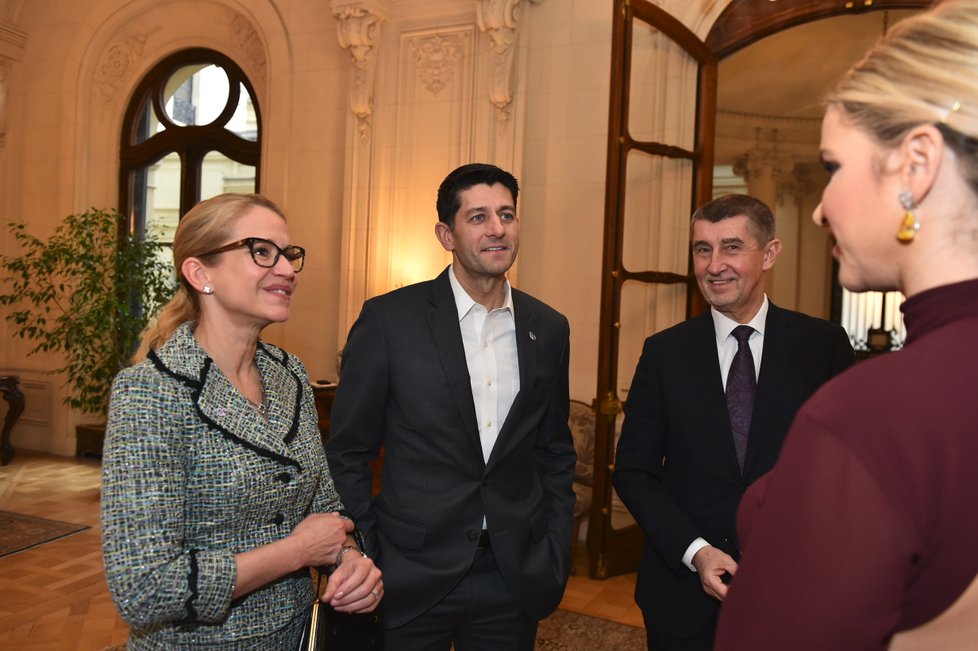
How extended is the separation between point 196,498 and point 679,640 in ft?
4.39

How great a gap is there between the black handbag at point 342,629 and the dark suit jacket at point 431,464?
0.30 metres

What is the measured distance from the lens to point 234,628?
68.2 inches

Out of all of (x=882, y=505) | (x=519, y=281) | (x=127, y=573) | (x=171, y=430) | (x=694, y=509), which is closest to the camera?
(x=882, y=505)

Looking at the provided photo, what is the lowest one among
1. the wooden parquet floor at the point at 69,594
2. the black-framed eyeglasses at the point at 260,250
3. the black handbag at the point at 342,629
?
the wooden parquet floor at the point at 69,594

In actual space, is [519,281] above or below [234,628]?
above

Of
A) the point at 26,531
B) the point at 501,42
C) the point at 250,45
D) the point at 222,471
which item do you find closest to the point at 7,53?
the point at 250,45

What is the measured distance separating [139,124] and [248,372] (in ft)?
25.5

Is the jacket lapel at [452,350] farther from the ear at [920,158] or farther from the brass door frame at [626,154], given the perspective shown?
the brass door frame at [626,154]

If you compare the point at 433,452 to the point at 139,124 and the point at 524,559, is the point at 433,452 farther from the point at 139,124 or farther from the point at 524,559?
the point at 139,124

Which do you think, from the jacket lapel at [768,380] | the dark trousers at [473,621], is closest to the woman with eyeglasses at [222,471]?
the dark trousers at [473,621]

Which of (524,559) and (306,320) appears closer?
(524,559)

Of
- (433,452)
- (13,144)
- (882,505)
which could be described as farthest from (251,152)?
(882,505)

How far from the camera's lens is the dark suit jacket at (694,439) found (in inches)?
84.8

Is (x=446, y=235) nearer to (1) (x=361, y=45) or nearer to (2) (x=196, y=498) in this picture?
(2) (x=196, y=498)
